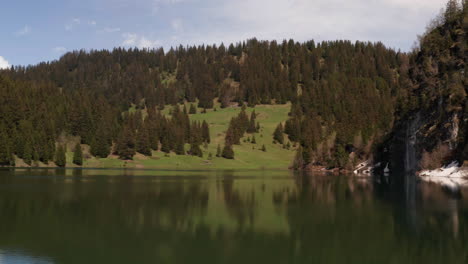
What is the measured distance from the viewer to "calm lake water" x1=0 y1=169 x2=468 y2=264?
948 inches

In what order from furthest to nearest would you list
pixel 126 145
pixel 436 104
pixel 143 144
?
pixel 143 144 → pixel 126 145 → pixel 436 104

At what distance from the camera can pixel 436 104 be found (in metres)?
111

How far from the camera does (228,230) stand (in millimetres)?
31500

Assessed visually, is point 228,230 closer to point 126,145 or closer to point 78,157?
point 78,157

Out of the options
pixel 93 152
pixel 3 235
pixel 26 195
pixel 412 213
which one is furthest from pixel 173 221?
pixel 93 152

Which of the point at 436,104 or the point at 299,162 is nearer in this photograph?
the point at 436,104

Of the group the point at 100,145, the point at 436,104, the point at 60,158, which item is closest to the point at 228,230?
the point at 436,104

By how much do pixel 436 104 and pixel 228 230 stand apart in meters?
95.4

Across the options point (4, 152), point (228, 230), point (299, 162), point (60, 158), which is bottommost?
point (299, 162)

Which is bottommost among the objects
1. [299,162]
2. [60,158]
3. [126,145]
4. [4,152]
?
[299,162]

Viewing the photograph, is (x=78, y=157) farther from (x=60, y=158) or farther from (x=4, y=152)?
(x=4, y=152)

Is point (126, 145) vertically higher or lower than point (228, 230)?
higher

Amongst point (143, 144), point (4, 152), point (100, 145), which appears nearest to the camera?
point (4, 152)

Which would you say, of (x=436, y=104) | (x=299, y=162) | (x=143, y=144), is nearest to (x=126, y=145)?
(x=143, y=144)
